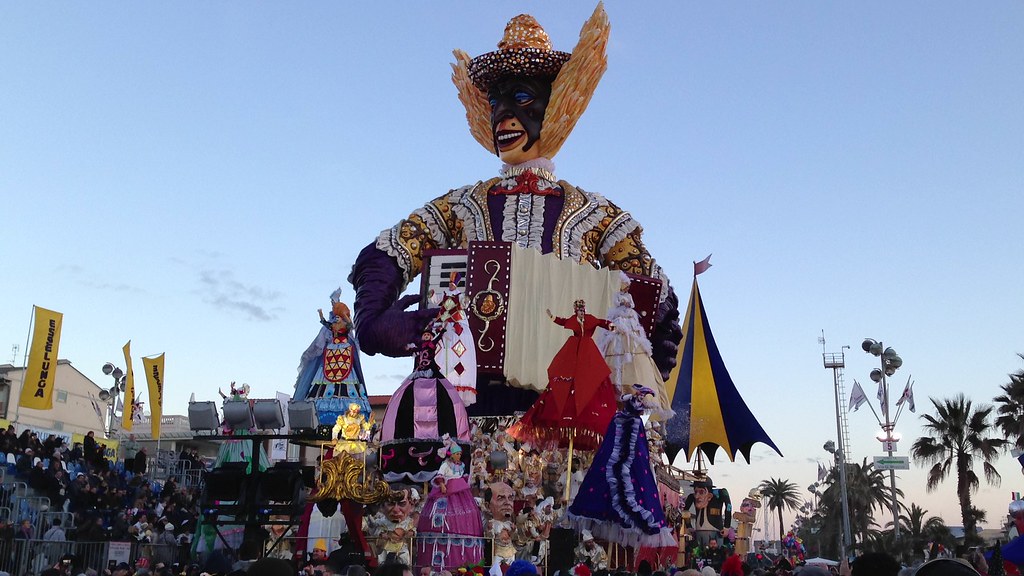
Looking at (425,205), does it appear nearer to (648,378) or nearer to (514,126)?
(514,126)

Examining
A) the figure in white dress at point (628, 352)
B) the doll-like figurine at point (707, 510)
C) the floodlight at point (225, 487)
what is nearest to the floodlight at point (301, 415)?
the floodlight at point (225, 487)

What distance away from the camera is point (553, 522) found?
606 inches

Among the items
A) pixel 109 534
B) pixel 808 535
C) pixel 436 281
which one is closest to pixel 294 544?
pixel 109 534

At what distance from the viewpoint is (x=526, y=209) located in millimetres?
19328

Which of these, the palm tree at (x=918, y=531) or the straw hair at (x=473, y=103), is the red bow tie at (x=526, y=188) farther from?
the palm tree at (x=918, y=531)

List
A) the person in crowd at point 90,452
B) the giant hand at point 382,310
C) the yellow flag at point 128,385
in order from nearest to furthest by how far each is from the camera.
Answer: the giant hand at point 382,310, the person in crowd at point 90,452, the yellow flag at point 128,385

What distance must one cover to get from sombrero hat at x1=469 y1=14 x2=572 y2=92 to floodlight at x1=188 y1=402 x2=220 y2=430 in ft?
29.2

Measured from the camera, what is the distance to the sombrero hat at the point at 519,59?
63.9ft

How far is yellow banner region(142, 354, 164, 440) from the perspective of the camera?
83.0ft

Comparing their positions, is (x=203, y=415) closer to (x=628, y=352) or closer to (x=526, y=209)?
(x=628, y=352)

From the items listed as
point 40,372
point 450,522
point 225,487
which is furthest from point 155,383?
point 450,522

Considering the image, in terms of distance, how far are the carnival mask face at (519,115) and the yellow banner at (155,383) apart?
1160 cm

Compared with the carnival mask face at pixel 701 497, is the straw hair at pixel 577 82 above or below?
above

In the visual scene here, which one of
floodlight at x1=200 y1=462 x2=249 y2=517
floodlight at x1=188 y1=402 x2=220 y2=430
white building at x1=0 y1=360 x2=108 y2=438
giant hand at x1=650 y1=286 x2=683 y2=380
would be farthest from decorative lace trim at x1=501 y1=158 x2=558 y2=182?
white building at x1=0 y1=360 x2=108 y2=438
